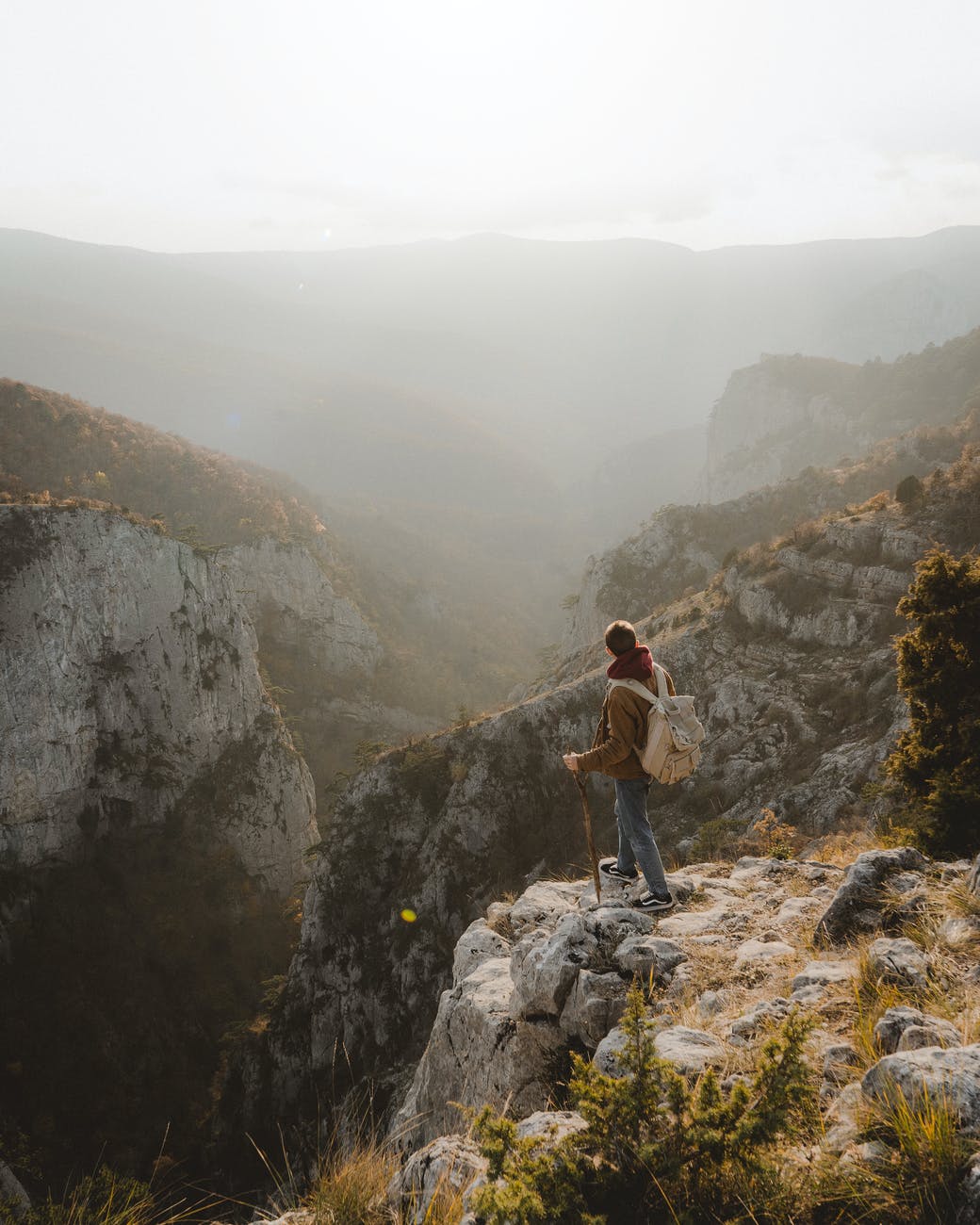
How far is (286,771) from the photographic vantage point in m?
39.8

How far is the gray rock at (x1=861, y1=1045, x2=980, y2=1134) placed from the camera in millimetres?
2414

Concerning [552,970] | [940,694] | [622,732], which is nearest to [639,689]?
[622,732]

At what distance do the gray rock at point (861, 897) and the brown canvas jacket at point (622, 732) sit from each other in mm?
2066

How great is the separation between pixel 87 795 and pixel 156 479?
103 ft

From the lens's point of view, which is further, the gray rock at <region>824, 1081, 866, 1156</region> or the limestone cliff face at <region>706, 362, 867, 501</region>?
the limestone cliff face at <region>706, 362, 867, 501</region>

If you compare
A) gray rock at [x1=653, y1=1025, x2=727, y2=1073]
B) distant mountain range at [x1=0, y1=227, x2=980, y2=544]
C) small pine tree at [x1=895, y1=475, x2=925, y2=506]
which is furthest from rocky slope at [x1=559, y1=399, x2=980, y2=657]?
distant mountain range at [x1=0, y1=227, x2=980, y2=544]

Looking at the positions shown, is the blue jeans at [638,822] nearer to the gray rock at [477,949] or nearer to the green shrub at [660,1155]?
the gray rock at [477,949]

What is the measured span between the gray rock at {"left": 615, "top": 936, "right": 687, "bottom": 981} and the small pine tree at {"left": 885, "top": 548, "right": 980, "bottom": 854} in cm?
348

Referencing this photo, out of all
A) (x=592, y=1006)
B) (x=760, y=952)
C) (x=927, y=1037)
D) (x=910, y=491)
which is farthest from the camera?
(x=910, y=491)

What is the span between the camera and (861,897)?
5605mm

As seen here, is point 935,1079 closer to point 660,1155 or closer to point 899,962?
point 660,1155

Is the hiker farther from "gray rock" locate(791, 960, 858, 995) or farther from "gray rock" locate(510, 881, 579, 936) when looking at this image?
"gray rock" locate(510, 881, 579, 936)

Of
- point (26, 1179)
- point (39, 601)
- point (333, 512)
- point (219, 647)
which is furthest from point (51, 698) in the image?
point (333, 512)

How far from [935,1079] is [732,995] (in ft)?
8.81
